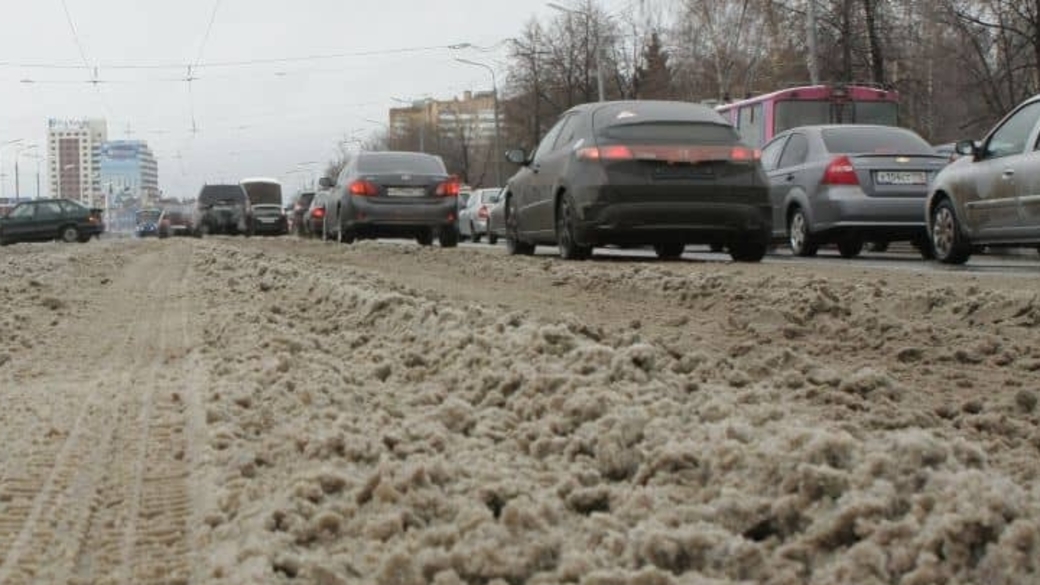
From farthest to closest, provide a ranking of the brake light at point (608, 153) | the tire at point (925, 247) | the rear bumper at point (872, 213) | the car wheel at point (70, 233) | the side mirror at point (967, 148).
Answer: the car wheel at point (70, 233) < the tire at point (925, 247) < the rear bumper at point (872, 213) < the brake light at point (608, 153) < the side mirror at point (967, 148)

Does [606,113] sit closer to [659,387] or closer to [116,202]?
[659,387]

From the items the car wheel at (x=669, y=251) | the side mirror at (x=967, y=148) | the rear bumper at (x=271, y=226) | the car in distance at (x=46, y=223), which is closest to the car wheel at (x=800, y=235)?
the car wheel at (x=669, y=251)

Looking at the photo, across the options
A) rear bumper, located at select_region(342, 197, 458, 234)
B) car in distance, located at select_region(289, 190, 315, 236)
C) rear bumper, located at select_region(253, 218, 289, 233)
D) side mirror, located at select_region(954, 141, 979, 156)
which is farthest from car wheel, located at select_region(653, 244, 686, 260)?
rear bumper, located at select_region(253, 218, 289, 233)

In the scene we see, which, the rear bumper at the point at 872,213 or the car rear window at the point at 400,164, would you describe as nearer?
the rear bumper at the point at 872,213

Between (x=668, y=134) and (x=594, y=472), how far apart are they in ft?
26.0

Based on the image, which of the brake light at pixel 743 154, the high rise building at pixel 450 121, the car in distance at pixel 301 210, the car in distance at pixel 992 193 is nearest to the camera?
the car in distance at pixel 992 193

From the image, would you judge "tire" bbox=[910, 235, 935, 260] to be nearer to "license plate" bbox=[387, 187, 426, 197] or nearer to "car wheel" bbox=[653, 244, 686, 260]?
"car wheel" bbox=[653, 244, 686, 260]

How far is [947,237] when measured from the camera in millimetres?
10688

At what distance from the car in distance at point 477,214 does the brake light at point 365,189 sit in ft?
42.7

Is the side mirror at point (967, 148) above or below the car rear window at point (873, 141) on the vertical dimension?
below

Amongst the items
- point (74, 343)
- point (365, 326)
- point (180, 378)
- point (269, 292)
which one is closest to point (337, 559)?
point (180, 378)

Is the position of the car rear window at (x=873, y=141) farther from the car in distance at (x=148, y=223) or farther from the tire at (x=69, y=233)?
the car in distance at (x=148, y=223)

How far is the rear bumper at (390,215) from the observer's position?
16.9 metres

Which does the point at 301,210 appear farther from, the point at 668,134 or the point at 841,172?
the point at 668,134
